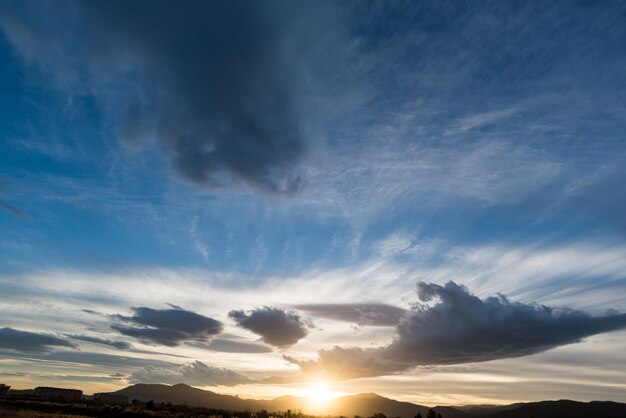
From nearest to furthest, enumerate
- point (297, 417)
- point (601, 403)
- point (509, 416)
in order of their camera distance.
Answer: point (297, 417), point (509, 416), point (601, 403)

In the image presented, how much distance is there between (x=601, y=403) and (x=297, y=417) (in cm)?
18125

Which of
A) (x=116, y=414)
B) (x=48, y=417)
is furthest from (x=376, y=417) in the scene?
(x=48, y=417)

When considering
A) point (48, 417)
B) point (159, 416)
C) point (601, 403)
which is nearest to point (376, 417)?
point (159, 416)

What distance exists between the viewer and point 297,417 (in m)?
63.1

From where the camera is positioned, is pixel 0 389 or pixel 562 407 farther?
pixel 562 407

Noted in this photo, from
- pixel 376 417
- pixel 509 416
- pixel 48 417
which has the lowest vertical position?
pixel 509 416

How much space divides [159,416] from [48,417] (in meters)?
16.0

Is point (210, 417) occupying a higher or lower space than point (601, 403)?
higher

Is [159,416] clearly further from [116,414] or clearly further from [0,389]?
[0,389]

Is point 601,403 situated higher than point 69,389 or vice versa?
point 69,389

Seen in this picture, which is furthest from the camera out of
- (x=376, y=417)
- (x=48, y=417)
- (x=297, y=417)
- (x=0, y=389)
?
(x=0, y=389)

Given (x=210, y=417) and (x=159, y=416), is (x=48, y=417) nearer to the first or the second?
(x=159, y=416)

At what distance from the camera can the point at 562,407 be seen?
164 meters

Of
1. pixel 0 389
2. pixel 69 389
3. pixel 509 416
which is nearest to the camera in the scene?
pixel 0 389
